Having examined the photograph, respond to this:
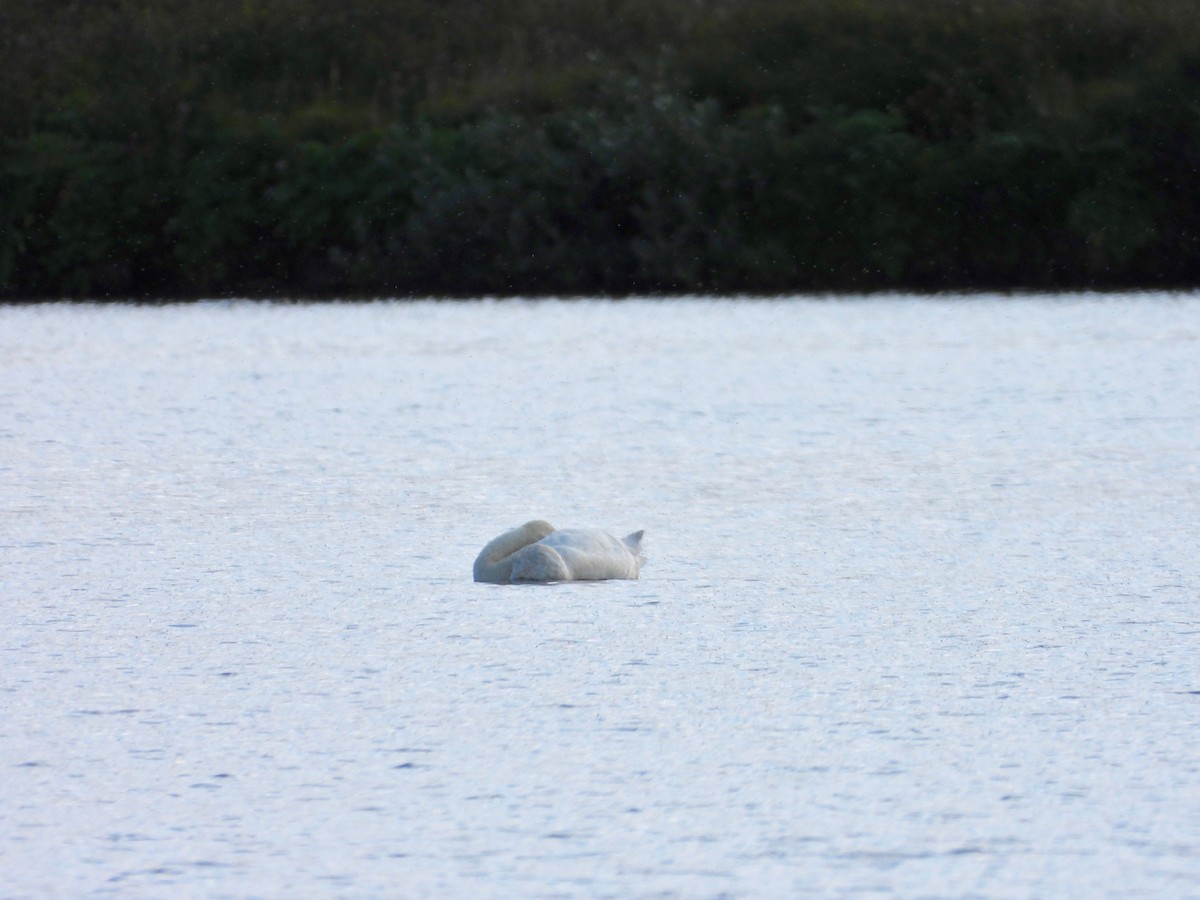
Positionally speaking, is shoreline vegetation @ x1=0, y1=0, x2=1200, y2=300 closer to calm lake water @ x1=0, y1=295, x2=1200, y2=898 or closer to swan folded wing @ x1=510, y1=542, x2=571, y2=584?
calm lake water @ x1=0, y1=295, x2=1200, y2=898

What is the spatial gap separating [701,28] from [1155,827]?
1848 cm

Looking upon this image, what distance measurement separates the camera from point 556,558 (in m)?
5.10

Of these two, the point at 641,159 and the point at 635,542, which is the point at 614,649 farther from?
the point at 641,159

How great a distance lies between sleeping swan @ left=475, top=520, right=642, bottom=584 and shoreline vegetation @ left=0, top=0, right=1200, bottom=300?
13238 mm

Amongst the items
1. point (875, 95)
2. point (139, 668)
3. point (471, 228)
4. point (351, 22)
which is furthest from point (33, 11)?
point (139, 668)

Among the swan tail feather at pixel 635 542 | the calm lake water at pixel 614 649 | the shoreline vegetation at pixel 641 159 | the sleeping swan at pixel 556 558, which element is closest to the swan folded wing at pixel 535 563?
the sleeping swan at pixel 556 558

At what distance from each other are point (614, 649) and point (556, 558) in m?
0.85

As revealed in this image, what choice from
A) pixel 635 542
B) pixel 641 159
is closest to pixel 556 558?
pixel 635 542

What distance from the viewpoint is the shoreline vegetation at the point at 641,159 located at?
59.7 ft

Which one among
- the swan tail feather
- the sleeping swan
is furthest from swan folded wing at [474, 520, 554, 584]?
the swan tail feather

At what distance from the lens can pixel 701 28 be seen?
2083cm

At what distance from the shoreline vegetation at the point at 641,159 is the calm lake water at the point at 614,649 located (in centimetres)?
895

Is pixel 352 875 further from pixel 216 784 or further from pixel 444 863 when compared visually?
pixel 216 784

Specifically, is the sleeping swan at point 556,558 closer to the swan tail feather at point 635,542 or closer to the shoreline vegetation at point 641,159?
the swan tail feather at point 635,542
